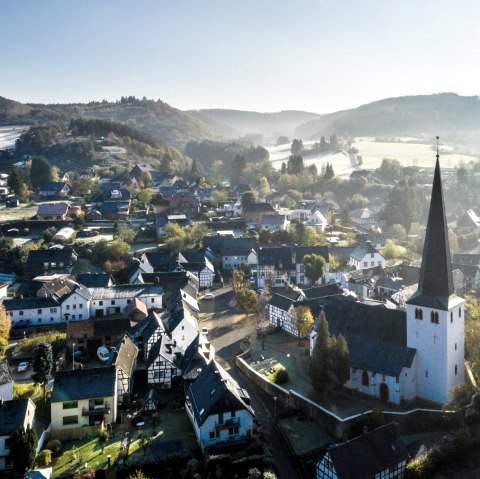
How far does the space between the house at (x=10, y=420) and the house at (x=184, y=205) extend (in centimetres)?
6227

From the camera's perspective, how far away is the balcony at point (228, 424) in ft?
99.7

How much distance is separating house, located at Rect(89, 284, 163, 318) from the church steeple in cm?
2971

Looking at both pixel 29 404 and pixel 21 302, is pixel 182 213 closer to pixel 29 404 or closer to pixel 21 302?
pixel 21 302

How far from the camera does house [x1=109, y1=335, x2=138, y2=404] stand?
3566 centimetres

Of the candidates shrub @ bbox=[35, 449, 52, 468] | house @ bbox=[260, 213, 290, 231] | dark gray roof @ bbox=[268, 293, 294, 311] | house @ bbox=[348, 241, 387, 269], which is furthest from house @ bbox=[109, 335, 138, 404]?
house @ bbox=[260, 213, 290, 231]

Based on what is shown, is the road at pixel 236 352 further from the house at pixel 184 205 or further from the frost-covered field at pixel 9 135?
the frost-covered field at pixel 9 135

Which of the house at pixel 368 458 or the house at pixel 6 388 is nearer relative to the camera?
the house at pixel 368 458

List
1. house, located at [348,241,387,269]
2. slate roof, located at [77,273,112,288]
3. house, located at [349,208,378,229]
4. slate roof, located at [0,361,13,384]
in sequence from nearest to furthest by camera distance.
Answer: slate roof, located at [0,361,13,384] → slate roof, located at [77,273,112,288] → house, located at [348,241,387,269] → house, located at [349,208,378,229]

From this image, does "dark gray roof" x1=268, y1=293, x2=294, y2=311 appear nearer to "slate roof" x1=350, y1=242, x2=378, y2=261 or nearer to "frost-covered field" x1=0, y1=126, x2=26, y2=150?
"slate roof" x1=350, y1=242, x2=378, y2=261

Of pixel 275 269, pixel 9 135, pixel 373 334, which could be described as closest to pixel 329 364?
pixel 373 334

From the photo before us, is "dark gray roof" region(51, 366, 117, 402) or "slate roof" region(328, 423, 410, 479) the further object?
"dark gray roof" region(51, 366, 117, 402)

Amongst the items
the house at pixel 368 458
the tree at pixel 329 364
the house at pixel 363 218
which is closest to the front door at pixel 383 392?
the tree at pixel 329 364

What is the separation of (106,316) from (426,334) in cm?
3350

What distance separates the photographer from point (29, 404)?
30.7 meters
